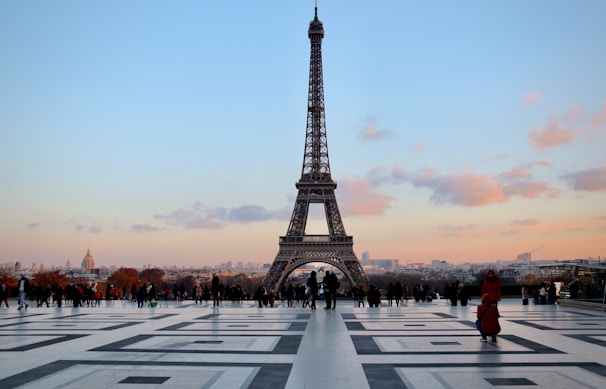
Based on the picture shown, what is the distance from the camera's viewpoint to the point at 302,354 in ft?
33.6

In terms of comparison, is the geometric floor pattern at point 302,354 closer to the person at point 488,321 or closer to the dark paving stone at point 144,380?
the dark paving stone at point 144,380

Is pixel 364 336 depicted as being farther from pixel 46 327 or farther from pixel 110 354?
pixel 46 327

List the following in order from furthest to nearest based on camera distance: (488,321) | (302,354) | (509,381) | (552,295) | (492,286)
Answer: (552,295), (492,286), (488,321), (302,354), (509,381)

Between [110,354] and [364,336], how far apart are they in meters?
5.44


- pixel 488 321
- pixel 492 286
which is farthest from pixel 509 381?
pixel 492 286

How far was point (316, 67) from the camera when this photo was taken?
226ft

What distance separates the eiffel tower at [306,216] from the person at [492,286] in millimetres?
48555

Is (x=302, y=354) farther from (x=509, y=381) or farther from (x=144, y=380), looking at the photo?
(x=509, y=381)

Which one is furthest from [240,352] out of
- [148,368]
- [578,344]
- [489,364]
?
[578,344]

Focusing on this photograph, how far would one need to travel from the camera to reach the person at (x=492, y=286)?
485 inches

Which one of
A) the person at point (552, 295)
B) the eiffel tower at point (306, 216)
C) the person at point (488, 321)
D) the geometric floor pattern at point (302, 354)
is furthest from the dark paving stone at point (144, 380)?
the eiffel tower at point (306, 216)

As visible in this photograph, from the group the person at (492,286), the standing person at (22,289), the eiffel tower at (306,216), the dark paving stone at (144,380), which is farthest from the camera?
the eiffel tower at (306,216)

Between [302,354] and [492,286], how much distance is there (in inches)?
188

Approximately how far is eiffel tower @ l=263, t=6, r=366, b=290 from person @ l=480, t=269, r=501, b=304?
159 ft
